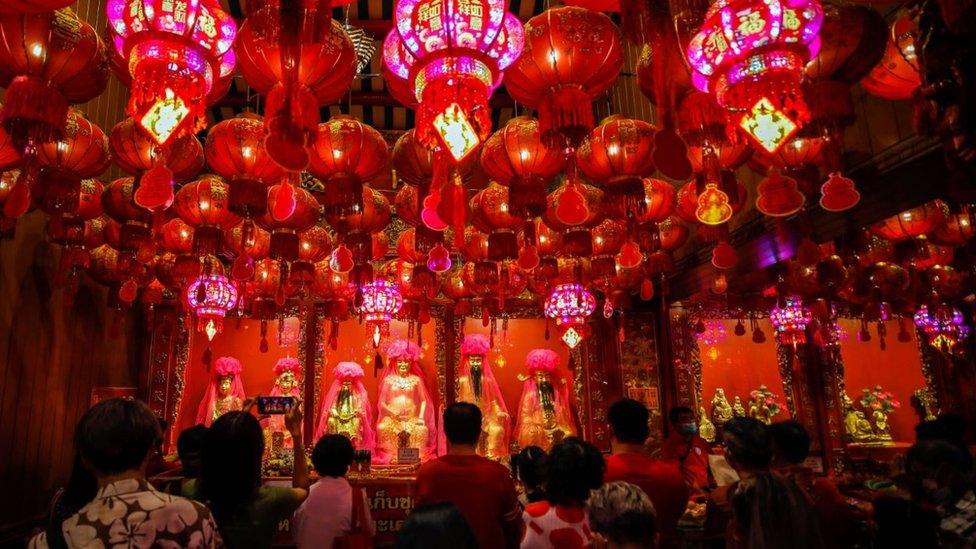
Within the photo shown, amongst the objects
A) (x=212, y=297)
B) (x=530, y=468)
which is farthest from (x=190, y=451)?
(x=212, y=297)

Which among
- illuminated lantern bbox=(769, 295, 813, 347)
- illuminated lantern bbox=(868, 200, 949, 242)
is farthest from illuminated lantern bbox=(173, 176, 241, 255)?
illuminated lantern bbox=(769, 295, 813, 347)

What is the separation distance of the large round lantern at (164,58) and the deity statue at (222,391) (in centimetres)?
672

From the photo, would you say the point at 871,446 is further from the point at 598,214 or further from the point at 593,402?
the point at 598,214

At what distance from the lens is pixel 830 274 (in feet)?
17.1

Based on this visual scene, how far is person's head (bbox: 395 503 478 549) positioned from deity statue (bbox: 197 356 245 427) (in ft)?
24.4

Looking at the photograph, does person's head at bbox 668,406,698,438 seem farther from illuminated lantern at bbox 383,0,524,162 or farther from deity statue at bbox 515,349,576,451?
deity statue at bbox 515,349,576,451

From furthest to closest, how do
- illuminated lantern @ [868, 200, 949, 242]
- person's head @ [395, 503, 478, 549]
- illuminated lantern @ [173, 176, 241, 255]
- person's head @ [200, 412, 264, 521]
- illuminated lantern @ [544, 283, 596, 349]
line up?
illuminated lantern @ [544, 283, 596, 349] → illuminated lantern @ [868, 200, 949, 242] → illuminated lantern @ [173, 176, 241, 255] → person's head @ [200, 412, 264, 521] → person's head @ [395, 503, 478, 549]

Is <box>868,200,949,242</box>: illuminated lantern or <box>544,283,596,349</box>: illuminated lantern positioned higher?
<box>868,200,949,242</box>: illuminated lantern

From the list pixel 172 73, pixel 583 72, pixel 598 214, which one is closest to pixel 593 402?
pixel 598 214

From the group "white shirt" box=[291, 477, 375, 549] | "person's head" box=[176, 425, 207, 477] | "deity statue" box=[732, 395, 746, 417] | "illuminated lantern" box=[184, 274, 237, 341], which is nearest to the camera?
"person's head" box=[176, 425, 207, 477]

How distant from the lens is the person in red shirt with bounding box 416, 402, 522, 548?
2201 millimetres

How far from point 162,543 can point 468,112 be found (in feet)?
5.15

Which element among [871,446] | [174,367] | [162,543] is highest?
[174,367]

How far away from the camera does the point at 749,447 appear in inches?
76.9
